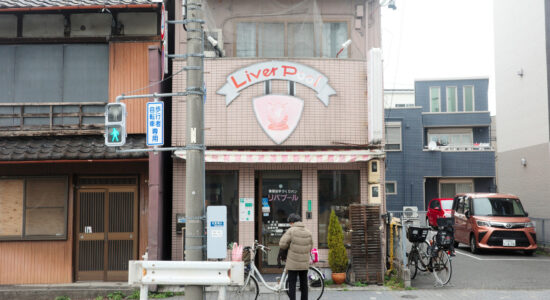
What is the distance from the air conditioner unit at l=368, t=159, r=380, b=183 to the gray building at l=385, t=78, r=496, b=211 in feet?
66.4

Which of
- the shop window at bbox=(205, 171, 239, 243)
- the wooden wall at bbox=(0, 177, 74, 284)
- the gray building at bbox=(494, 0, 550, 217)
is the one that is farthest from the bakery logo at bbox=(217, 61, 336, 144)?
the gray building at bbox=(494, 0, 550, 217)

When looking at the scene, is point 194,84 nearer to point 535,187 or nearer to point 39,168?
point 39,168

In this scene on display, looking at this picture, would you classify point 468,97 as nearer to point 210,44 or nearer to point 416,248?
point 416,248

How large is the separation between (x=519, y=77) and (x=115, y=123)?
1945 cm

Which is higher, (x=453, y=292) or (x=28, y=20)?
(x=28, y=20)

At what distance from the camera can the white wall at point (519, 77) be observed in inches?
796

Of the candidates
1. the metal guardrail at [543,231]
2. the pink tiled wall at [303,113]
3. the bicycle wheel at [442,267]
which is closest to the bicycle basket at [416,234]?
the bicycle wheel at [442,267]

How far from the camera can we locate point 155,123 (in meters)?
Answer: 9.16

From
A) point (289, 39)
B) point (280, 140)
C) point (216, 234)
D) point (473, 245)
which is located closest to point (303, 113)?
point (280, 140)

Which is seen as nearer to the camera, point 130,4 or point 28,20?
point 130,4

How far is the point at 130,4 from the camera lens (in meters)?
12.4

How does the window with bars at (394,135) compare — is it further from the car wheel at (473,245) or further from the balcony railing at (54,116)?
the balcony railing at (54,116)

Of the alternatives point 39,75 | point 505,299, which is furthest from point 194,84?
point 505,299

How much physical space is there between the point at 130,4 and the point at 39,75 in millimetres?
3106
